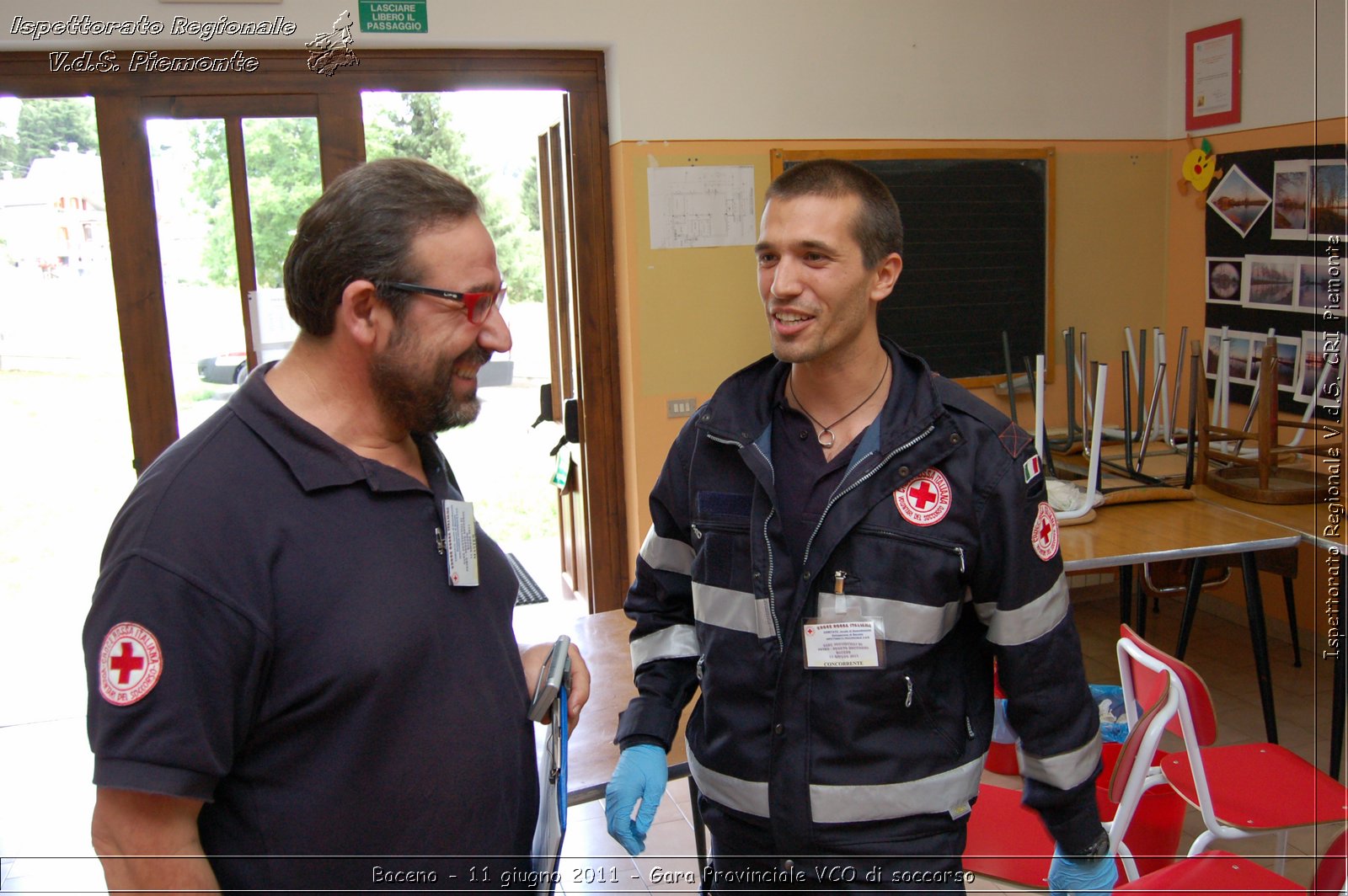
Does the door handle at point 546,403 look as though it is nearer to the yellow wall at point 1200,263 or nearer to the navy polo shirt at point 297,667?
the yellow wall at point 1200,263

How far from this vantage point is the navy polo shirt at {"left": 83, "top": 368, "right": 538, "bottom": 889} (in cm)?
101

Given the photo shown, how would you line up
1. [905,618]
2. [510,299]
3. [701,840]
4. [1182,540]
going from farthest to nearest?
[510,299] → [1182,540] → [701,840] → [905,618]

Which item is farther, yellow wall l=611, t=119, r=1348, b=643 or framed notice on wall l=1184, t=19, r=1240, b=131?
framed notice on wall l=1184, t=19, r=1240, b=131

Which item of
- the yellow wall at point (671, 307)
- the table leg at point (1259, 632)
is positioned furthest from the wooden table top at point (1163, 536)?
the yellow wall at point (671, 307)

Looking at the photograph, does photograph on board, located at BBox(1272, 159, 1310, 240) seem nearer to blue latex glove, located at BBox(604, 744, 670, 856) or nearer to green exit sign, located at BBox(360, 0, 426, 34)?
green exit sign, located at BBox(360, 0, 426, 34)

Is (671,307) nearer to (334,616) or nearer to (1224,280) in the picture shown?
(1224,280)

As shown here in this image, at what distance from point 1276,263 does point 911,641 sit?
380cm

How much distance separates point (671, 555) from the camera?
175 cm

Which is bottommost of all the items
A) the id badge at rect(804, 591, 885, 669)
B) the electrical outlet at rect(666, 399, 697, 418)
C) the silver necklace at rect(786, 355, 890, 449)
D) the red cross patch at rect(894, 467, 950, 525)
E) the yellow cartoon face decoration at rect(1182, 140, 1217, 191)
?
the id badge at rect(804, 591, 885, 669)

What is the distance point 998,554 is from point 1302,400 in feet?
11.8

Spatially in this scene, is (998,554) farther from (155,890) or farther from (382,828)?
(155,890)

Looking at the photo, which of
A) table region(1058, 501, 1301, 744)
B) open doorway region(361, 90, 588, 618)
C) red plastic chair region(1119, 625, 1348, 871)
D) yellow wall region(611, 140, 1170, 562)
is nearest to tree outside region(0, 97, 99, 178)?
open doorway region(361, 90, 588, 618)

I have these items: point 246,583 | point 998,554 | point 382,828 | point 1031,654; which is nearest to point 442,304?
point 246,583

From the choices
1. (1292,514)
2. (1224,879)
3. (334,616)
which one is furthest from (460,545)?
(1292,514)
